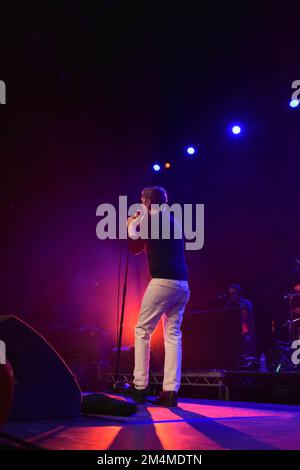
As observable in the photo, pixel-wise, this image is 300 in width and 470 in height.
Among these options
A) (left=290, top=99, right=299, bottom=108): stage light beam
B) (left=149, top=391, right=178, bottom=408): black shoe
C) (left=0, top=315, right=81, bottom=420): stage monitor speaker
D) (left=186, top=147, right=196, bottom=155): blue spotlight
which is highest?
(left=290, top=99, right=299, bottom=108): stage light beam

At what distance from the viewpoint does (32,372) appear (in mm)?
2807

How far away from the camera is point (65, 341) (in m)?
8.14

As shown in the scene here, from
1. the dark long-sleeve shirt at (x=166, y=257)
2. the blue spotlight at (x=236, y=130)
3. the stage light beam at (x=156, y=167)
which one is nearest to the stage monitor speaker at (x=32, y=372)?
the dark long-sleeve shirt at (x=166, y=257)

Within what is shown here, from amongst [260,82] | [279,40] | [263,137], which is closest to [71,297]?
[263,137]

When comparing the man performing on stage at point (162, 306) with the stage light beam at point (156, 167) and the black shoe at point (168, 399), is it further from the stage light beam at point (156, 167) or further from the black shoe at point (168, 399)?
the stage light beam at point (156, 167)

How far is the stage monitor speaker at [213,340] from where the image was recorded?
6.73 metres

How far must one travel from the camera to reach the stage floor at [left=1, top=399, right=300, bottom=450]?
78.2 inches

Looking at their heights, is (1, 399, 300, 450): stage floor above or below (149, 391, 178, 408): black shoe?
above

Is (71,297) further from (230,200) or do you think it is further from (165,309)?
(165,309)

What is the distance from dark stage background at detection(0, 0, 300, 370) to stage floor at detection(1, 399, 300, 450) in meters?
4.50

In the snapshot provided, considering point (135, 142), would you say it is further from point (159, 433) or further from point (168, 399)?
point (159, 433)

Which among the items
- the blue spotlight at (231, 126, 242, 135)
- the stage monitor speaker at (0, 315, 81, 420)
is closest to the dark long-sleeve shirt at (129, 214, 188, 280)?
the stage monitor speaker at (0, 315, 81, 420)

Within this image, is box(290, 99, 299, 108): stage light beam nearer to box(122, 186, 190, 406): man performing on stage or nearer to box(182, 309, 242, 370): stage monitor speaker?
box(182, 309, 242, 370): stage monitor speaker

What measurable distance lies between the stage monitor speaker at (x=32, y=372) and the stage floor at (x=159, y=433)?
17 cm
